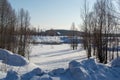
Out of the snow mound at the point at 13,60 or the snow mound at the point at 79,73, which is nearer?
the snow mound at the point at 79,73

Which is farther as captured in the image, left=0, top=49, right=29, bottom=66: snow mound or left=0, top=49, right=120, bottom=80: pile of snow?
left=0, top=49, right=29, bottom=66: snow mound

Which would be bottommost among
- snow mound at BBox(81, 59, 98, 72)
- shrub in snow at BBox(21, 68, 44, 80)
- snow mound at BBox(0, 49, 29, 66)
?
snow mound at BBox(0, 49, 29, 66)

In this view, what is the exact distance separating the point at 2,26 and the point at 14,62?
13.1m

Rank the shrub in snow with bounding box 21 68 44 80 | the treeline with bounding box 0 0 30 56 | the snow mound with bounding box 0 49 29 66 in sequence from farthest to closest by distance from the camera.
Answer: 1. the treeline with bounding box 0 0 30 56
2. the snow mound with bounding box 0 49 29 66
3. the shrub in snow with bounding box 21 68 44 80

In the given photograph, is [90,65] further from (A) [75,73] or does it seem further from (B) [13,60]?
(B) [13,60]

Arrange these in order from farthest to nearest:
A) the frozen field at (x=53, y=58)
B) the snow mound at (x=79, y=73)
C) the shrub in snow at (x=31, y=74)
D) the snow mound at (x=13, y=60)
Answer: the frozen field at (x=53, y=58), the snow mound at (x=13, y=60), the shrub in snow at (x=31, y=74), the snow mound at (x=79, y=73)

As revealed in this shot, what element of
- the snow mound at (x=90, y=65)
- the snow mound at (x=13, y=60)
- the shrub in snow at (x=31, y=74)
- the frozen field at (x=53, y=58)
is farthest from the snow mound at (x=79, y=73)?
the frozen field at (x=53, y=58)

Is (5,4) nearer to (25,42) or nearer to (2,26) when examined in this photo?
(2,26)

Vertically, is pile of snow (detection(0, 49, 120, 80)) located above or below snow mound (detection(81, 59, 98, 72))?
below

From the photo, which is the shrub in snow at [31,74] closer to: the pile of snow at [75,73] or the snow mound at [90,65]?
the pile of snow at [75,73]

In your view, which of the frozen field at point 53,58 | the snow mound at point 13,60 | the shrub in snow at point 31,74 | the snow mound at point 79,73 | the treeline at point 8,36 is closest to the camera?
the snow mound at point 79,73

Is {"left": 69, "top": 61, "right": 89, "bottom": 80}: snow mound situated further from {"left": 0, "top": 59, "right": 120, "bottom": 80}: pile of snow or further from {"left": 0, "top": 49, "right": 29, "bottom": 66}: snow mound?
{"left": 0, "top": 49, "right": 29, "bottom": 66}: snow mound

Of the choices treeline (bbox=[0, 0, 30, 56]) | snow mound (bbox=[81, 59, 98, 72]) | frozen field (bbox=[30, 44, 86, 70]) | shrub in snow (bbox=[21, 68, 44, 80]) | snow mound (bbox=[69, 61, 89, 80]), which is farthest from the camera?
treeline (bbox=[0, 0, 30, 56])

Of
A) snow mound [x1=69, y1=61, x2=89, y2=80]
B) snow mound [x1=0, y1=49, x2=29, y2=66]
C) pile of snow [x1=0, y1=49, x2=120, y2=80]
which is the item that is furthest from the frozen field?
snow mound [x1=69, y1=61, x2=89, y2=80]
